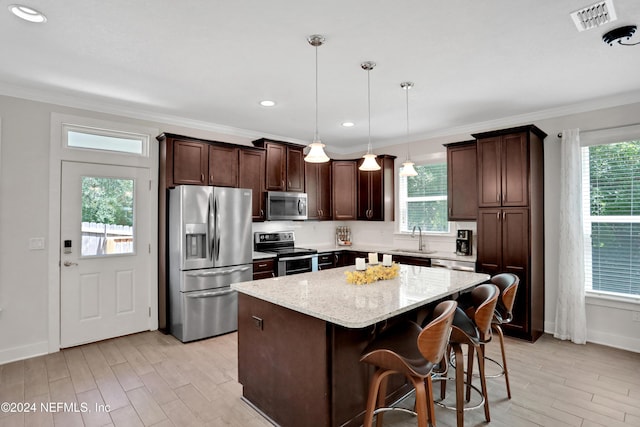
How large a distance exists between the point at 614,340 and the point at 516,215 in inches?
66.1

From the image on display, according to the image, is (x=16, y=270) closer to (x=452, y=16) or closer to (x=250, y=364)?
(x=250, y=364)

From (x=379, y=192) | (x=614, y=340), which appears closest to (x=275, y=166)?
(x=379, y=192)

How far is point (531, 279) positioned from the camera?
12.7 ft

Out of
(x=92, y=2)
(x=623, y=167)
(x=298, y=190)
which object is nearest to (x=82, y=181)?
(x=92, y=2)

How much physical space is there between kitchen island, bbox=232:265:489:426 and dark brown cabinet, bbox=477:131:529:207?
5.81 ft

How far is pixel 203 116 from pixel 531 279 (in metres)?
4.41

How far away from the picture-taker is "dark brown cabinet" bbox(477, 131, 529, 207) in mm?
3887

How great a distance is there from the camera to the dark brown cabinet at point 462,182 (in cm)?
452

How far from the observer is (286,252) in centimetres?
499

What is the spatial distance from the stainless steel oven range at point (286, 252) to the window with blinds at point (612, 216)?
3441 mm

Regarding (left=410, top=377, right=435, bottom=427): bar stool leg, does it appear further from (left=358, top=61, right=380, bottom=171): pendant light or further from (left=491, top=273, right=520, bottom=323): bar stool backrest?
(left=358, top=61, right=380, bottom=171): pendant light

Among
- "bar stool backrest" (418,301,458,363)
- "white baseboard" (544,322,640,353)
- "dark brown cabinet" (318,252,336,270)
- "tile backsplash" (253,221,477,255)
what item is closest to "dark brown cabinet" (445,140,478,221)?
"tile backsplash" (253,221,477,255)

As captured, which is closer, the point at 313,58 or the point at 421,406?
the point at 421,406

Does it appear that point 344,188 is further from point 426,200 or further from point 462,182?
point 462,182
